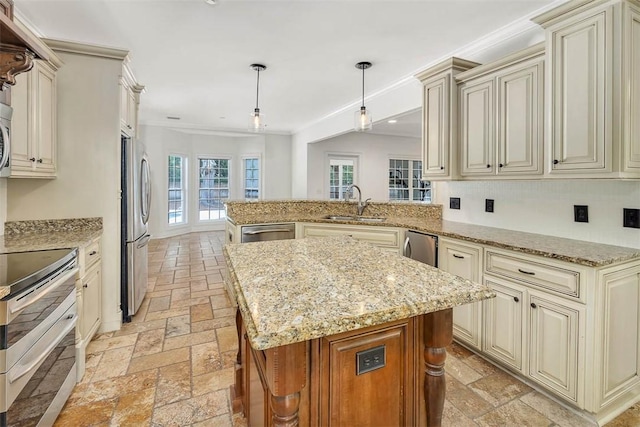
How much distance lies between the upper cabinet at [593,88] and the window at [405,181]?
5.62m

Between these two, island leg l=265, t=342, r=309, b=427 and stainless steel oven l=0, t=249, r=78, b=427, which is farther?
stainless steel oven l=0, t=249, r=78, b=427

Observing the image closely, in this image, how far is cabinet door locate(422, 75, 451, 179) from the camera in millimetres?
2779

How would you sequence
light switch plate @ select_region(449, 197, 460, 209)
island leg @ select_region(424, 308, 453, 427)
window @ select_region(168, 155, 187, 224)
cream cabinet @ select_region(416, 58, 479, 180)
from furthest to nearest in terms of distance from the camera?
1. window @ select_region(168, 155, 187, 224)
2. light switch plate @ select_region(449, 197, 460, 209)
3. cream cabinet @ select_region(416, 58, 479, 180)
4. island leg @ select_region(424, 308, 453, 427)

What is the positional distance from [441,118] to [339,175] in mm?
4600

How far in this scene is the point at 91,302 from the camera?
7.88ft

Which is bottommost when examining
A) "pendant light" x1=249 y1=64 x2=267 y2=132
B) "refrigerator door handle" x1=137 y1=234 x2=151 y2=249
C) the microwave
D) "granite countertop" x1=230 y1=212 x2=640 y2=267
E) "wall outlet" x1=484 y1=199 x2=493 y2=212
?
"refrigerator door handle" x1=137 y1=234 x2=151 y2=249

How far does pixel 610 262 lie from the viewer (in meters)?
1.63

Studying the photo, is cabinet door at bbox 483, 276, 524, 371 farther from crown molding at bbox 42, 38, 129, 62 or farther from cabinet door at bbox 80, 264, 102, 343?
crown molding at bbox 42, 38, 129, 62

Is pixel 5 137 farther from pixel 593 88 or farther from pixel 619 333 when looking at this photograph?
pixel 619 333

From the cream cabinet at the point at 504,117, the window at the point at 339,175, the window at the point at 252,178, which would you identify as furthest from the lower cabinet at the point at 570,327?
the window at the point at 252,178

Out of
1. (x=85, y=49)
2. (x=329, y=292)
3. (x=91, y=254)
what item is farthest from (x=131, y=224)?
(x=329, y=292)

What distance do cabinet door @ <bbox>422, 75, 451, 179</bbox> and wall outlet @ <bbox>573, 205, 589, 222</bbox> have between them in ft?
3.08

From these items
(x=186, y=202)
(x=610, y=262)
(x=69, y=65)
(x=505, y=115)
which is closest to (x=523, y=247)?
(x=610, y=262)

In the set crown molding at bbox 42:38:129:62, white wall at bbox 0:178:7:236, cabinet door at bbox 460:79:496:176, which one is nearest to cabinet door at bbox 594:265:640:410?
cabinet door at bbox 460:79:496:176
